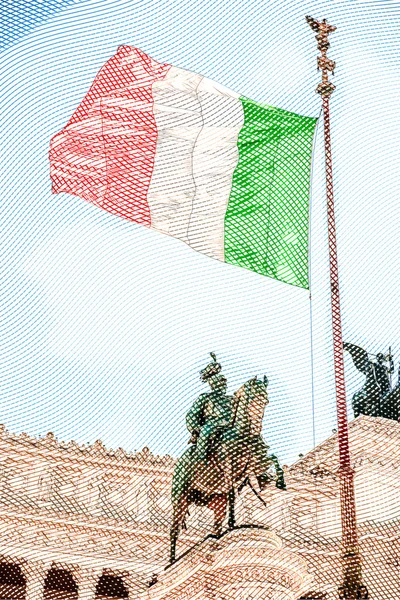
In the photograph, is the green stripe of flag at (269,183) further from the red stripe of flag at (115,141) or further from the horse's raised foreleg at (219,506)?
the horse's raised foreleg at (219,506)

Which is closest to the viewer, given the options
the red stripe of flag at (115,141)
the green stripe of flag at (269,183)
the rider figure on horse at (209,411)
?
the red stripe of flag at (115,141)

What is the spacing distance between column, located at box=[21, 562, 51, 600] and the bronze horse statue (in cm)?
660

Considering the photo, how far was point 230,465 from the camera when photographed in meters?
15.1

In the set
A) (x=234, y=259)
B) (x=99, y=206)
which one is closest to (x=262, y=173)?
(x=234, y=259)

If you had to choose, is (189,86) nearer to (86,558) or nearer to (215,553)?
(215,553)

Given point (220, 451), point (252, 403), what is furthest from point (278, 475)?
point (252, 403)

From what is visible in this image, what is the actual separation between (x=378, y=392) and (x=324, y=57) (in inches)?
539

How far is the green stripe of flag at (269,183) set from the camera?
386 inches

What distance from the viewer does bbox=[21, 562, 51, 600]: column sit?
20.8 m

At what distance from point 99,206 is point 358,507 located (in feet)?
36.3

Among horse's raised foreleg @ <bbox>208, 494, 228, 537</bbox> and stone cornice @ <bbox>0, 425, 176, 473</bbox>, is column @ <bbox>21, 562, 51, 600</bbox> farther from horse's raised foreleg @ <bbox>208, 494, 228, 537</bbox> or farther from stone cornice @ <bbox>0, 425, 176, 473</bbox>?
horse's raised foreleg @ <bbox>208, 494, 228, 537</bbox>

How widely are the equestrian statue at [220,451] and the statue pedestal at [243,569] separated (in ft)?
4.36

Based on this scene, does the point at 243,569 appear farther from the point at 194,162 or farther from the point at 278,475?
the point at 194,162

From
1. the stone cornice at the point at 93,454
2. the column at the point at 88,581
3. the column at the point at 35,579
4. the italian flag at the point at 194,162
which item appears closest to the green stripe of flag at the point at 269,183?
the italian flag at the point at 194,162
